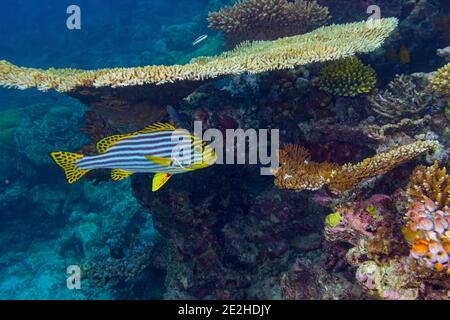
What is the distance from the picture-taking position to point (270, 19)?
6.73 meters

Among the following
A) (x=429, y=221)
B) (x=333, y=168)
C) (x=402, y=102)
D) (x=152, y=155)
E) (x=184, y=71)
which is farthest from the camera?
(x=402, y=102)

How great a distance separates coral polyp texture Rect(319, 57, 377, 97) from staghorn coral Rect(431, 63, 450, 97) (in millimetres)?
A: 739

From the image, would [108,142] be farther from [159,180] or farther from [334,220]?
[334,220]

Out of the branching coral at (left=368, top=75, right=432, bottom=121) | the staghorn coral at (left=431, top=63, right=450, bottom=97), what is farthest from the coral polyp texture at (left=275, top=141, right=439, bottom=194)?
the staghorn coral at (left=431, top=63, right=450, bottom=97)

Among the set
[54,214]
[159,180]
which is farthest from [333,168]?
[54,214]

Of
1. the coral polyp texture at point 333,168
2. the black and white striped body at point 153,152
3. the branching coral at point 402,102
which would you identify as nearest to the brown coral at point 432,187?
the coral polyp texture at point 333,168

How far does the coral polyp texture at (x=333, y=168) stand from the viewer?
353 centimetres

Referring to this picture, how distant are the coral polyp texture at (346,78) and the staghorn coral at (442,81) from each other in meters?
0.74

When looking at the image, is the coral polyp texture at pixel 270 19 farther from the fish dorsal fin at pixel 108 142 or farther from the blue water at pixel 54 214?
the blue water at pixel 54 214

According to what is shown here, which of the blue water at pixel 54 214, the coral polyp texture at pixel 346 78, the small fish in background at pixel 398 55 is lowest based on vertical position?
the blue water at pixel 54 214

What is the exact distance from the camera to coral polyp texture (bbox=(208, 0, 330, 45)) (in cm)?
667

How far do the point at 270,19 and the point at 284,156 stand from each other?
371 cm

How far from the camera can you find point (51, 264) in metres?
9.30

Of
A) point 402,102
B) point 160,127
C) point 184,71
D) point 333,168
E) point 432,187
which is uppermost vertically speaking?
point 184,71
